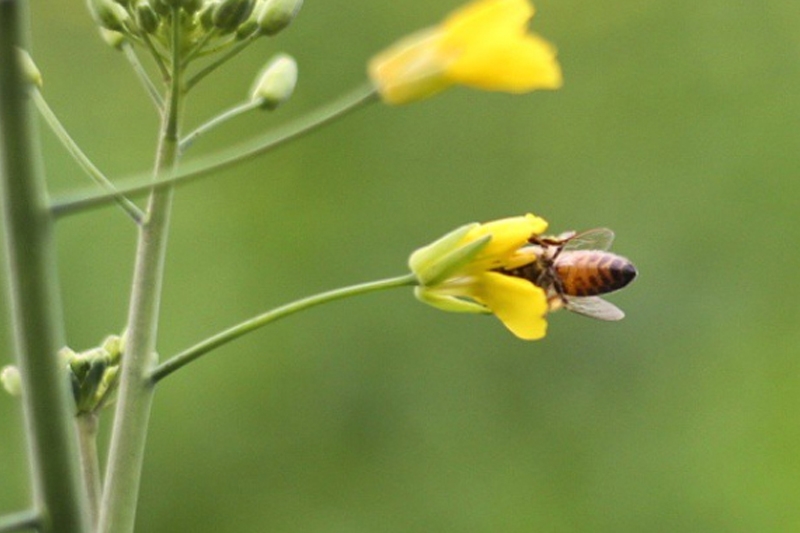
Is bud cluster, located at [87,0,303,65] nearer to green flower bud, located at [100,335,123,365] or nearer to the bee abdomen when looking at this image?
green flower bud, located at [100,335,123,365]

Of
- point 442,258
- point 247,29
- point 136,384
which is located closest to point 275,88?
point 247,29

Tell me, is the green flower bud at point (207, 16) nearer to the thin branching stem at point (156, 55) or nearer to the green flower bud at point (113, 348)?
the thin branching stem at point (156, 55)

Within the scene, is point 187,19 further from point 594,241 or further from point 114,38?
point 594,241

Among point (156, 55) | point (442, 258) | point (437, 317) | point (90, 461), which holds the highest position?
point (156, 55)

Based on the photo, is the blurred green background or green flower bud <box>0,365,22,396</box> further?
the blurred green background

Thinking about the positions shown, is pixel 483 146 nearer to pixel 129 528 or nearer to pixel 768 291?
pixel 768 291

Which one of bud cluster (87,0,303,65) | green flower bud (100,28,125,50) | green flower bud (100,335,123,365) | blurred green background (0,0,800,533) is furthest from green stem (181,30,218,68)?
blurred green background (0,0,800,533)
